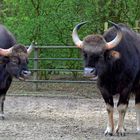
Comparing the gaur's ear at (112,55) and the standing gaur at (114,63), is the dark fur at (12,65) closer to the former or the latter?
the standing gaur at (114,63)

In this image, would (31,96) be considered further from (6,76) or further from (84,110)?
(6,76)

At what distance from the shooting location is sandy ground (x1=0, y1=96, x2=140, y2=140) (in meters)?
9.45

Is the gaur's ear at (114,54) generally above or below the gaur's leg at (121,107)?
above

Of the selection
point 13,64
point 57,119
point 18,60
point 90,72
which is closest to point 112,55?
point 90,72

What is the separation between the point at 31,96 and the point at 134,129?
5681 millimetres

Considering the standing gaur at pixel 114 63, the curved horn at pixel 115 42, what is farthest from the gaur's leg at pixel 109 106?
the curved horn at pixel 115 42

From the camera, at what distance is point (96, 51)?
903cm

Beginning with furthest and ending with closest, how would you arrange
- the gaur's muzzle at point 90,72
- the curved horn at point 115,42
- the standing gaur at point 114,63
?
the curved horn at point 115,42 < the standing gaur at point 114,63 < the gaur's muzzle at point 90,72

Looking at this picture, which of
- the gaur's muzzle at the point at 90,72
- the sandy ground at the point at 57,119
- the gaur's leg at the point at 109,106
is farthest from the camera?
the gaur's leg at the point at 109,106

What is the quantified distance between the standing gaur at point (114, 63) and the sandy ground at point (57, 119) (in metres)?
0.67

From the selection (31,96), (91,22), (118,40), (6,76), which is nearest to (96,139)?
(118,40)

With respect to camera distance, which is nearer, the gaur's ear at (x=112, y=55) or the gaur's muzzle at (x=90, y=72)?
the gaur's muzzle at (x=90, y=72)

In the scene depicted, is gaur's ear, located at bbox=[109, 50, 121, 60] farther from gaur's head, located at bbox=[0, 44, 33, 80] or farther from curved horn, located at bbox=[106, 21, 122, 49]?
gaur's head, located at bbox=[0, 44, 33, 80]

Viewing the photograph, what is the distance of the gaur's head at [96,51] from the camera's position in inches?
355
